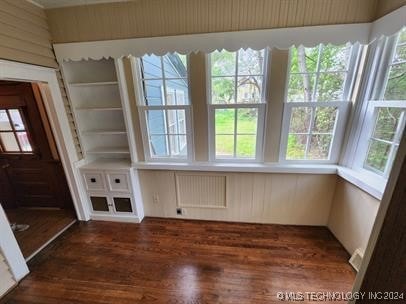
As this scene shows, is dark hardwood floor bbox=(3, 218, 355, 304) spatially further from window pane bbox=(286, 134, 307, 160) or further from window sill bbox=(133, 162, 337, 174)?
window pane bbox=(286, 134, 307, 160)

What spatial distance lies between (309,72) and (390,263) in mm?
1918

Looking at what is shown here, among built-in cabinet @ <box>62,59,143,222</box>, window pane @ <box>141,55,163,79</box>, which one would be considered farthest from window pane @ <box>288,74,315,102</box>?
built-in cabinet @ <box>62,59,143,222</box>

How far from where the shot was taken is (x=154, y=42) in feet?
6.60

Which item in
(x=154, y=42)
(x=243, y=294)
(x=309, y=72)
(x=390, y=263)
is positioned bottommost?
(x=243, y=294)

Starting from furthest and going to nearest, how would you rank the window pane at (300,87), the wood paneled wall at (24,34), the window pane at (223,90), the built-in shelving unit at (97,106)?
the built-in shelving unit at (97,106) → the window pane at (223,90) → the window pane at (300,87) → the wood paneled wall at (24,34)

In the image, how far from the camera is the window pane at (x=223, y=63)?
210cm

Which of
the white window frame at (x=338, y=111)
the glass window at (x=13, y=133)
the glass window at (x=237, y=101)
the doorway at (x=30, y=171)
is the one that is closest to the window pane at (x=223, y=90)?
the glass window at (x=237, y=101)

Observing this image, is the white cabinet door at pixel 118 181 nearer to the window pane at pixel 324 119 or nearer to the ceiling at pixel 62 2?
the ceiling at pixel 62 2

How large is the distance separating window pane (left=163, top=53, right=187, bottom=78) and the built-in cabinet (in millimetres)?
633

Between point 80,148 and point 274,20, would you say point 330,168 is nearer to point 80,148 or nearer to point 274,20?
point 274,20

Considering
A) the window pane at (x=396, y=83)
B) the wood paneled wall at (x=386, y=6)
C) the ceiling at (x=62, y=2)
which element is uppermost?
the ceiling at (x=62, y=2)

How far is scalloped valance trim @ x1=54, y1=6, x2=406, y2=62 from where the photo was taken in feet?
5.72

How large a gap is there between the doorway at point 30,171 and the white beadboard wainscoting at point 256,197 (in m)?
1.35

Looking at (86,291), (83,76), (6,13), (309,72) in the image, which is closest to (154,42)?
(83,76)
